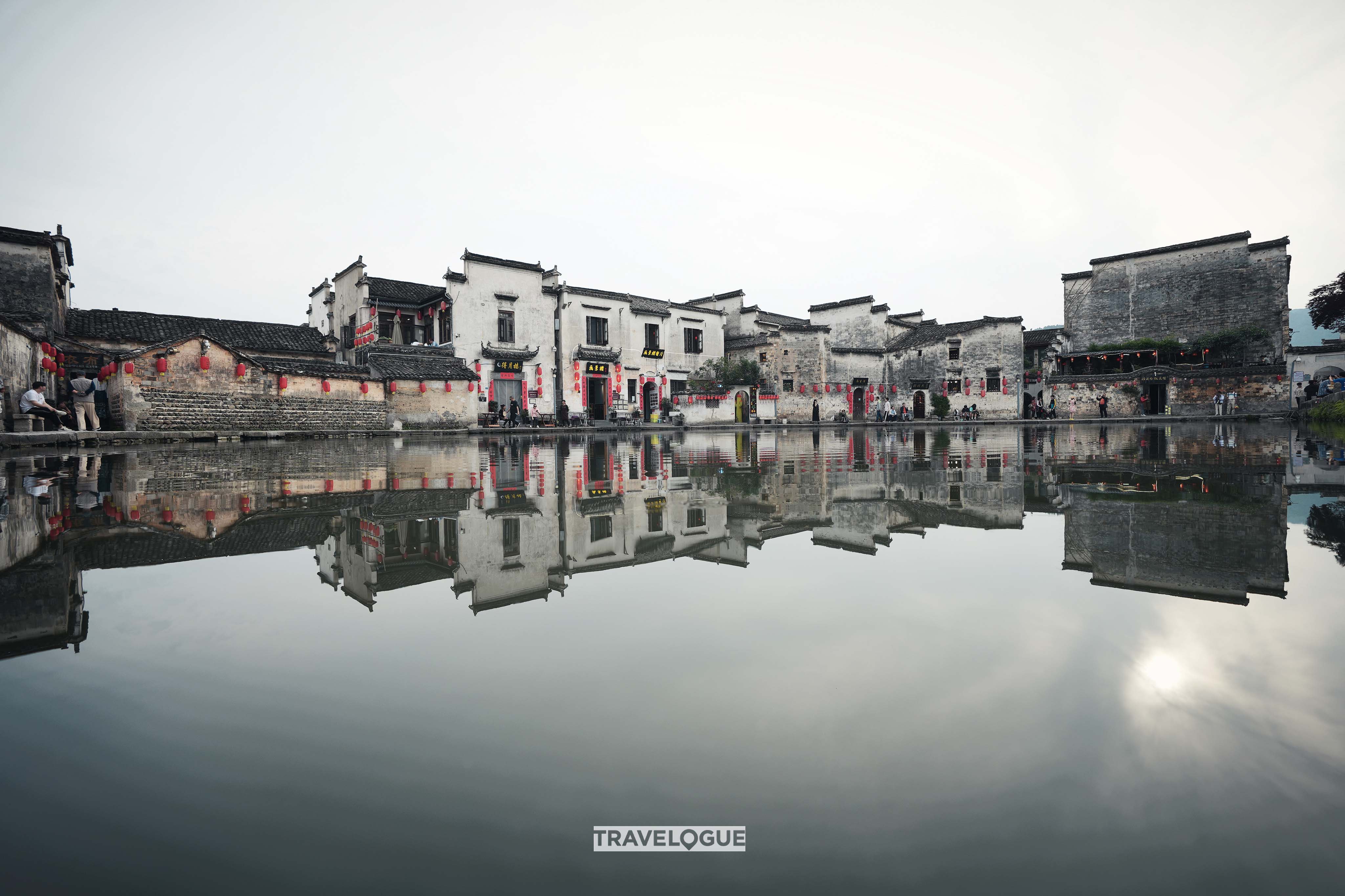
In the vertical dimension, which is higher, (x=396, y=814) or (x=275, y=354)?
(x=275, y=354)

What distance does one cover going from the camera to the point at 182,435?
1539 centimetres

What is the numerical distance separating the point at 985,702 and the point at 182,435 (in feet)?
59.9

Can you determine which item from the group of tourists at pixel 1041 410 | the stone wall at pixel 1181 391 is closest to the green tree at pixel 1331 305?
the stone wall at pixel 1181 391

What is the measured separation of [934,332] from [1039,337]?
5915mm

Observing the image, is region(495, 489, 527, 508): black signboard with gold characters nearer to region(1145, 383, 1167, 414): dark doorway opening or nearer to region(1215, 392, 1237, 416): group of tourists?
region(1215, 392, 1237, 416): group of tourists

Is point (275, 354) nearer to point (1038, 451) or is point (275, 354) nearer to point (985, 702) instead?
point (1038, 451)

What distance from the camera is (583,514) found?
4.75 metres

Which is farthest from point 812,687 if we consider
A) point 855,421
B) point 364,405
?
point 855,421

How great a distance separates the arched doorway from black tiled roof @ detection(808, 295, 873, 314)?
13249 millimetres

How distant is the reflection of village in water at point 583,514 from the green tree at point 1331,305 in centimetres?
3272

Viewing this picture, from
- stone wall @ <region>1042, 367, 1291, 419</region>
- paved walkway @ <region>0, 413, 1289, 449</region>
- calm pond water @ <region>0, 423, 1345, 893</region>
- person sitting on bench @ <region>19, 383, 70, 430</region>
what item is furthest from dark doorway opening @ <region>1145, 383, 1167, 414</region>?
person sitting on bench @ <region>19, 383, 70, 430</region>

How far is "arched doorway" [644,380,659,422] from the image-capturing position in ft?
109

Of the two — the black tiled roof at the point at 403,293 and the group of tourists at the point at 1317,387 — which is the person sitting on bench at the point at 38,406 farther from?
the group of tourists at the point at 1317,387

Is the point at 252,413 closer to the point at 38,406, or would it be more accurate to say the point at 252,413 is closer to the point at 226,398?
the point at 226,398
